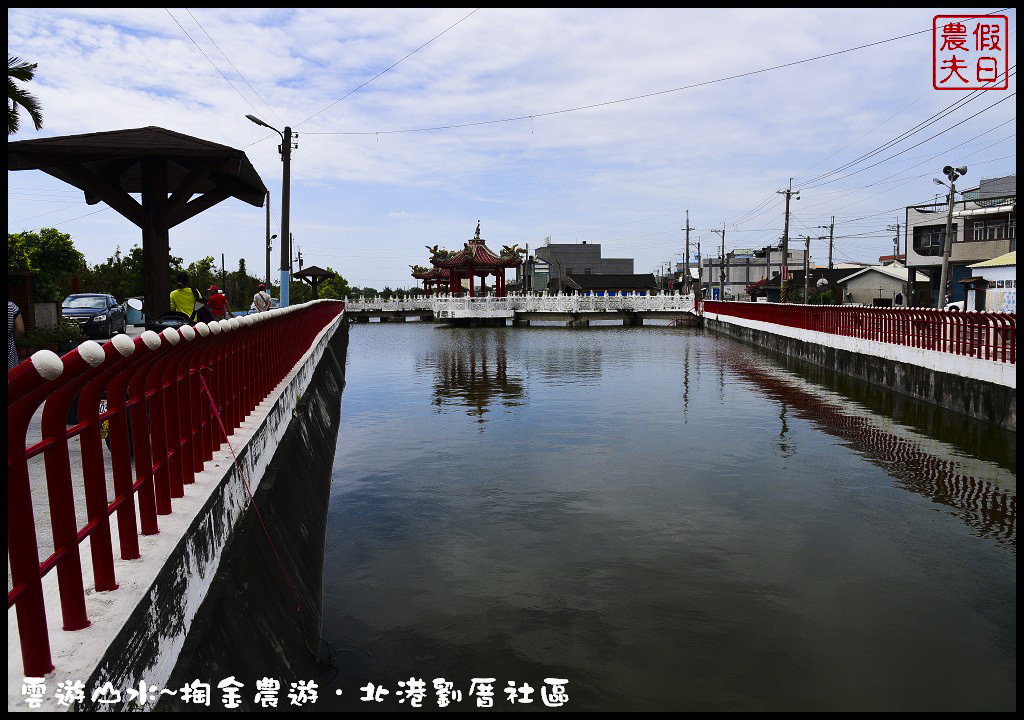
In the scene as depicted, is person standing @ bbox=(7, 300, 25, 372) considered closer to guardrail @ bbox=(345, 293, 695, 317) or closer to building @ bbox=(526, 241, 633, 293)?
guardrail @ bbox=(345, 293, 695, 317)

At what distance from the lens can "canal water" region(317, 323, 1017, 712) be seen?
5.26 metres

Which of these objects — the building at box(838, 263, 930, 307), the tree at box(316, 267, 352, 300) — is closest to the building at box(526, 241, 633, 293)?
the tree at box(316, 267, 352, 300)

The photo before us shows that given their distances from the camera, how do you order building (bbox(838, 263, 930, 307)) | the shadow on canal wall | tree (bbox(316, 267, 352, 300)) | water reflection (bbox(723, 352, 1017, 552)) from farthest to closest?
1. tree (bbox(316, 267, 352, 300))
2. building (bbox(838, 263, 930, 307))
3. water reflection (bbox(723, 352, 1017, 552))
4. the shadow on canal wall

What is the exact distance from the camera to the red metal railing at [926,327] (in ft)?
45.3

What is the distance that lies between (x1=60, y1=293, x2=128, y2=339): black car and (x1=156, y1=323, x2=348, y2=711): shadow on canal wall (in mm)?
16800

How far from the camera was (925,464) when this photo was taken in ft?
37.8

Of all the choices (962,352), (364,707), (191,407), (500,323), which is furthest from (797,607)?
(500,323)

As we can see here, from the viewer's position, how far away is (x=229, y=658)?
13.2 ft

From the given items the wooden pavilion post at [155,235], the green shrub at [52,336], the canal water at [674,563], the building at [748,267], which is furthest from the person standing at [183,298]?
the building at [748,267]

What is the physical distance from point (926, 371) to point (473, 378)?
12.0 m

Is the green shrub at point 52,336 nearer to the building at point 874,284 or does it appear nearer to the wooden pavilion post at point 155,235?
the wooden pavilion post at point 155,235

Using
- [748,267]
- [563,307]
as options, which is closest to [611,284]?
[748,267]

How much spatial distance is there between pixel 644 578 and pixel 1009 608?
2954 millimetres

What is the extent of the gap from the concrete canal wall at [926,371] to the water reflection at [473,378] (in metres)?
8.98
